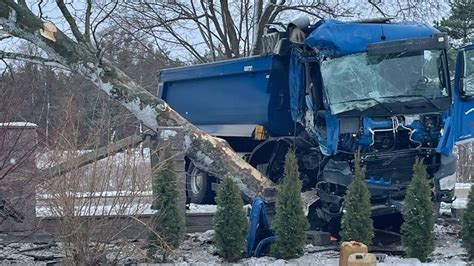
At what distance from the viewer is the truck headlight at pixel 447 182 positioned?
974 cm

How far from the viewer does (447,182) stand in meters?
9.80

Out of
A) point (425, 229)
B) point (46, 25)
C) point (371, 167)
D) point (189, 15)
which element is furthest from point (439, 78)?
point (189, 15)

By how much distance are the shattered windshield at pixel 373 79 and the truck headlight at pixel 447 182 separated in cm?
112

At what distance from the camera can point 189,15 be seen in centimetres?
2344

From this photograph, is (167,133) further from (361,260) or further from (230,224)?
(361,260)

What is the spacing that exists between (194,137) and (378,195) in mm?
2843

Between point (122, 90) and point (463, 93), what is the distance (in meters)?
4.96

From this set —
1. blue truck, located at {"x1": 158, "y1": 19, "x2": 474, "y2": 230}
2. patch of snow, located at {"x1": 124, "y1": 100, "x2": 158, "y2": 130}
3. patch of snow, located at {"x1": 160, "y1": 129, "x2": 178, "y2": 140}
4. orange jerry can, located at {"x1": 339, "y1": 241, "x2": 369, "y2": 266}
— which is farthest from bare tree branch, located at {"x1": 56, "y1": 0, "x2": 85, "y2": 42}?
orange jerry can, located at {"x1": 339, "y1": 241, "x2": 369, "y2": 266}

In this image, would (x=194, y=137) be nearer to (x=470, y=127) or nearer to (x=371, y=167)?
(x=371, y=167)

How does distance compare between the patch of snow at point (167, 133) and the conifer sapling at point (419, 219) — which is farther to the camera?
Answer: the patch of snow at point (167, 133)

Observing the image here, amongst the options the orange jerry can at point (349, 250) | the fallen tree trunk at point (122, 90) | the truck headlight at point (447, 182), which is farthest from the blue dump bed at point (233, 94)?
the orange jerry can at point (349, 250)

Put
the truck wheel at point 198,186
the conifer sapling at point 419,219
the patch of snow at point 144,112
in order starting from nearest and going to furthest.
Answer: the conifer sapling at point 419,219, the patch of snow at point 144,112, the truck wheel at point 198,186

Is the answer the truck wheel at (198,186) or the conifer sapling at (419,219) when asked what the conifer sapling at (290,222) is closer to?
the conifer sapling at (419,219)

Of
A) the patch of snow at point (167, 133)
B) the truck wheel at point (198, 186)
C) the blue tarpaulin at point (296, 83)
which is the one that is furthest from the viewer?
the truck wheel at point (198, 186)
